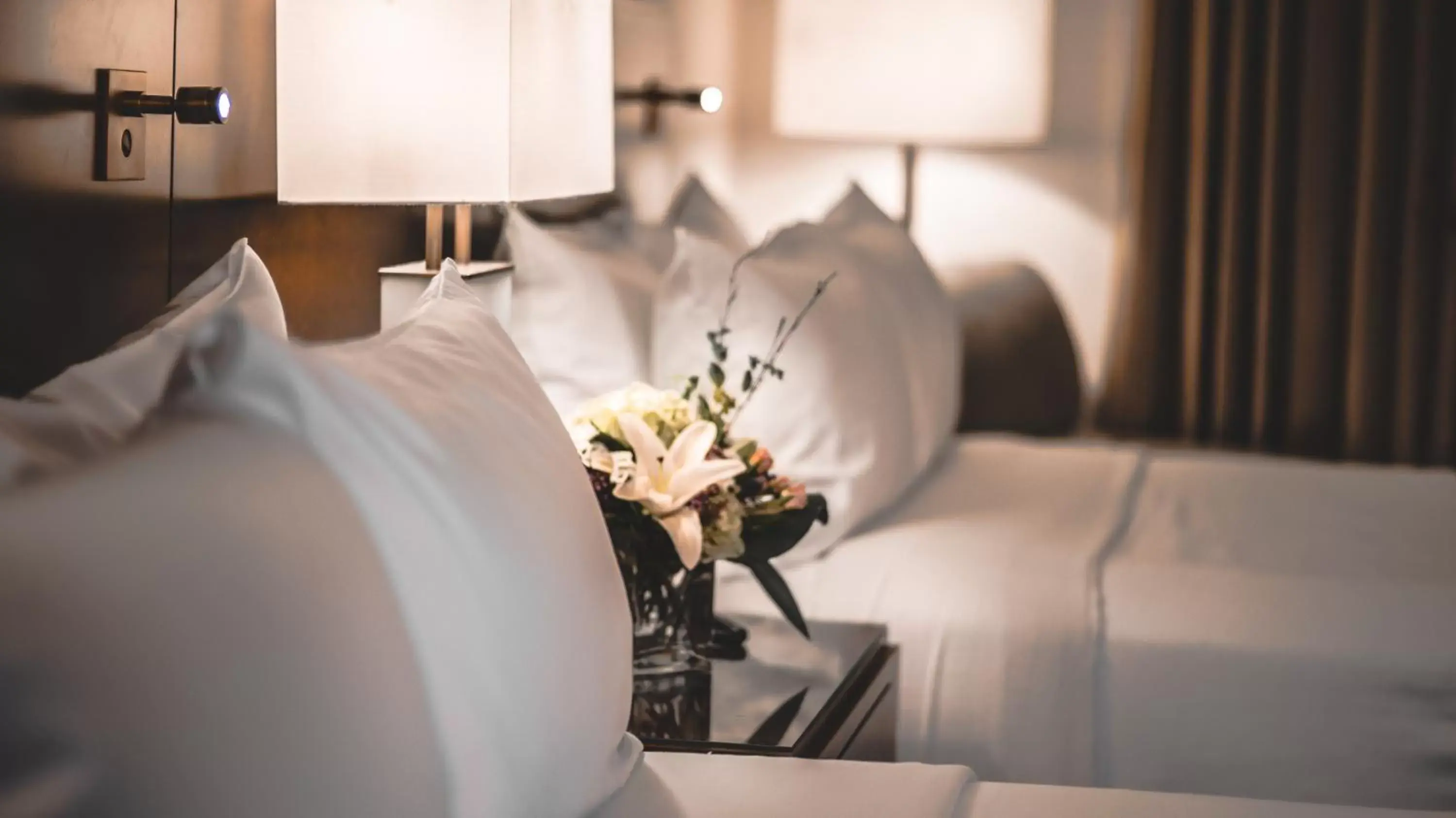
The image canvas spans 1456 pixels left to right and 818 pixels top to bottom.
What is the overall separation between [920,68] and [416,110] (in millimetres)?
2102

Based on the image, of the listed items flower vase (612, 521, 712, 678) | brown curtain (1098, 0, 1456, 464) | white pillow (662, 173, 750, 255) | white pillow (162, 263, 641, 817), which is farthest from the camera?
brown curtain (1098, 0, 1456, 464)

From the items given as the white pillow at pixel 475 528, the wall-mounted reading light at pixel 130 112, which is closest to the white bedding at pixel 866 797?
the white pillow at pixel 475 528

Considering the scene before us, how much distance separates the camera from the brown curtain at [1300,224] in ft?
11.8

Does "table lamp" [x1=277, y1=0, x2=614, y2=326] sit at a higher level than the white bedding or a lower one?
higher

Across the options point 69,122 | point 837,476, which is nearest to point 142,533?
point 69,122

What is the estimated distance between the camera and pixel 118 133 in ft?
4.61

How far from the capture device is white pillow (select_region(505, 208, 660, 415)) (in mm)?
2215

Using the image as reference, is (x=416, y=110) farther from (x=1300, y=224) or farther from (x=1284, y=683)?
(x=1300, y=224)

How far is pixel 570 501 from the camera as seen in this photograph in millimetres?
1132

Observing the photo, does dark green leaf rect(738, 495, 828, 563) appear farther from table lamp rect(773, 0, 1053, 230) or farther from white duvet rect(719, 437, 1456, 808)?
table lamp rect(773, 0, 1053, 230)

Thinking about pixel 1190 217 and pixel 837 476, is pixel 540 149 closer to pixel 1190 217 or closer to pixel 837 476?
pixel 837 476

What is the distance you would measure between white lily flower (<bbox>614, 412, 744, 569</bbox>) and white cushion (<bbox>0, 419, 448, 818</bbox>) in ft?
2.49

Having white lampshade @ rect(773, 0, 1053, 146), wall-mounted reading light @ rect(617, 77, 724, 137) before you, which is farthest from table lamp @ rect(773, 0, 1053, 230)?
wall-mounted reading light @ rect(617, 77, 724, 137)

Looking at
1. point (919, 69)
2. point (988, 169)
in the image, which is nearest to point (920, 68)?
point (919, 69)
